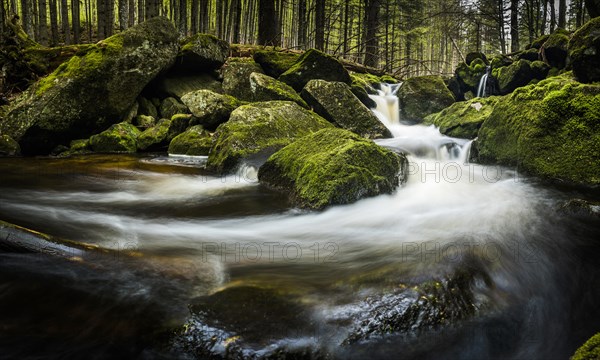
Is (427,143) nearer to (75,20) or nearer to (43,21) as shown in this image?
(43,21)

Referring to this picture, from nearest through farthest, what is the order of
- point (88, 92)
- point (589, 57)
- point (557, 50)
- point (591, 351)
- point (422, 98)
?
point (591, 351) < point (589, 57) < point (88, 92) < point (557, 50) < point (422, 98)

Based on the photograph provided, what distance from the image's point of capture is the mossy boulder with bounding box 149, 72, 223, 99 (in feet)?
39.8

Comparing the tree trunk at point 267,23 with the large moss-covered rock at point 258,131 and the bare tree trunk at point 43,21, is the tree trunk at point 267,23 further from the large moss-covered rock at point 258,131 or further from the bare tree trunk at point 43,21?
the bare tree trunk at point 43,21

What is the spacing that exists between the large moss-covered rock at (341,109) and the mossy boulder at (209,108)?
2.24 meters

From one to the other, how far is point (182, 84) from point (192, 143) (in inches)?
148

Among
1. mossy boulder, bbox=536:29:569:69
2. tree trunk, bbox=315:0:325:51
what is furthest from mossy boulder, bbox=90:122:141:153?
mossy boulder, bbox=536:29:569:69

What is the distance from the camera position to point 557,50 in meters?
11.0

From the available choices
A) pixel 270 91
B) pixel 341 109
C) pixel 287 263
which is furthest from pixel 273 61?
pixel 287 263

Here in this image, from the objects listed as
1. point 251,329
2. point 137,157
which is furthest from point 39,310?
point 137,157

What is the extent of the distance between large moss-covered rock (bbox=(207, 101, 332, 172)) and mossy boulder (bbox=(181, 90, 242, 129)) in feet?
4.47

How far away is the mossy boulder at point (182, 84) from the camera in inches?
477

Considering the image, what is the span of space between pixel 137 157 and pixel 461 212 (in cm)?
757

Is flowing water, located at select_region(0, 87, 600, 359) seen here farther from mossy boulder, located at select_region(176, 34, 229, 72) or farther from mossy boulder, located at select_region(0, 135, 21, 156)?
mossy boulder, located at select_region(176, 34, 229, 72)

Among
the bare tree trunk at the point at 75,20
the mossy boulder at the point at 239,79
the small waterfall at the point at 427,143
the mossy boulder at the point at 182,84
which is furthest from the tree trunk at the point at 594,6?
the bare tree trunk at the point at 75,20
